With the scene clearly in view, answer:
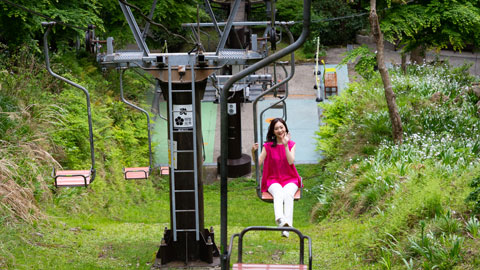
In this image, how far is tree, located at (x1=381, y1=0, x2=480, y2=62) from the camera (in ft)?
62.9

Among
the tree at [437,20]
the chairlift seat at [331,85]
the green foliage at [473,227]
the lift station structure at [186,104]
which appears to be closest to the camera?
the green foliage at [473,227]

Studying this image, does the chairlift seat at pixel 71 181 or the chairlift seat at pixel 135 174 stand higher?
the chairlift seat at pixel 71 181

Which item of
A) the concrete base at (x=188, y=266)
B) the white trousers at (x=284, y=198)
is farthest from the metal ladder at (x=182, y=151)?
the white trousers at (x=284, y=198)

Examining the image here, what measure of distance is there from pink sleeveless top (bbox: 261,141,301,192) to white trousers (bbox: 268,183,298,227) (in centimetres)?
8

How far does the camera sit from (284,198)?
8539mm

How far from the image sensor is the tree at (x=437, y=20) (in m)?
19.2

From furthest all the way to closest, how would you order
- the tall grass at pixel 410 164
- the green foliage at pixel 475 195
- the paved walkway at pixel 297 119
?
the paved walkway at pixel 297 119 → the tall grass at pixel 410 164 → the green foliage at pixel 475 195

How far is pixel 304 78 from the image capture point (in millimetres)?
28141

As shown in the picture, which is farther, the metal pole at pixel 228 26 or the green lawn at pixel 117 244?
the green lawn at pixel 117 244

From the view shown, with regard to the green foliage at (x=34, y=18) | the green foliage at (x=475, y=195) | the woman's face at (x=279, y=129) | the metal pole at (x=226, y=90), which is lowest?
the green foliage at (x=475, y=195)

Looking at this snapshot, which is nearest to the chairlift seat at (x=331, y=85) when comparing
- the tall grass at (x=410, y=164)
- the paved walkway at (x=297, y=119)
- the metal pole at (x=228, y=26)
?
the paved walkway at (x=297, y=119)

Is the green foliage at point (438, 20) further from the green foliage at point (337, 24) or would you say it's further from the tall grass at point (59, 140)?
the green foliage at point (337, 24)

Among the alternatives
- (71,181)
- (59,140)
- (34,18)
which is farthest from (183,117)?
(34,18)

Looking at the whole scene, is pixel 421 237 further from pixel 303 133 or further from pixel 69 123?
pixel 303 133
